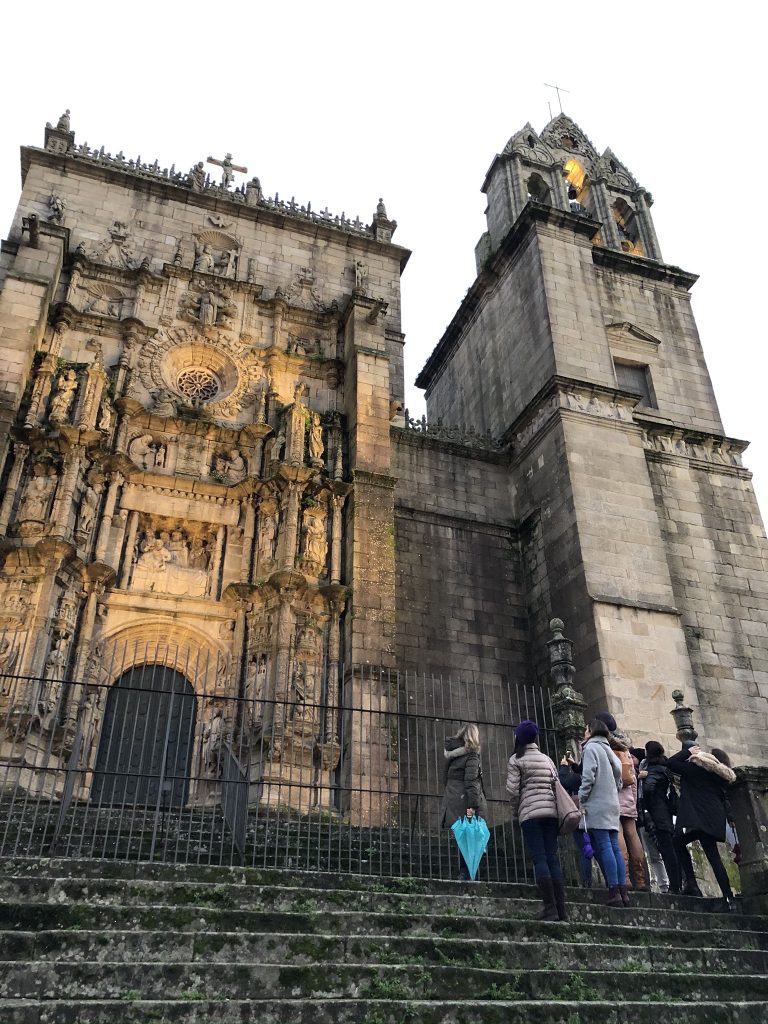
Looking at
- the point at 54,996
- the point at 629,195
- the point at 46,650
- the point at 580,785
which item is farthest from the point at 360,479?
the point at 629,195

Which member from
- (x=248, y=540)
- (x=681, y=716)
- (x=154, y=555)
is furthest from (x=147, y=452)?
(x=681, y=716)

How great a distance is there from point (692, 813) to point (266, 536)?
8319 millimetres

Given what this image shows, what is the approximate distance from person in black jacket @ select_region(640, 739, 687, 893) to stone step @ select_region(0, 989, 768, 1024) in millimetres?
2652

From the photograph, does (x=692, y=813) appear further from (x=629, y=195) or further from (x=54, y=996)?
(x=629, y=195)

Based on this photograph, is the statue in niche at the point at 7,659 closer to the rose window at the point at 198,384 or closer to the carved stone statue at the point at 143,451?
the carved stone statue at the point at 143,451

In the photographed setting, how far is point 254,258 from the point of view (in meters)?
18.3

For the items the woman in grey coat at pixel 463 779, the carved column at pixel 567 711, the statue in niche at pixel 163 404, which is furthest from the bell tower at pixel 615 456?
the statue in niche at pixel 163 404

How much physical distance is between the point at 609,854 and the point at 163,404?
11.1m

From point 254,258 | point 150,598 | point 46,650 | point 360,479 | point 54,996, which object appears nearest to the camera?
point 54,996

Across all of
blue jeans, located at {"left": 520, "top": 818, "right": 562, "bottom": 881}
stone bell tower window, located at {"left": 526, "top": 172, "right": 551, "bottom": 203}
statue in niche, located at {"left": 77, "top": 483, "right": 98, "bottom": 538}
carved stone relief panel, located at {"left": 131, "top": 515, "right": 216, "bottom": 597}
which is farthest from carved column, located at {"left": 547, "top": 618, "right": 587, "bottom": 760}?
stone bell tower window, located at {"left": 526, "top": 172, "right": 551, "bottom": 203}

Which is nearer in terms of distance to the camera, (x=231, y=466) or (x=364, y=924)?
(x=364, y=924)

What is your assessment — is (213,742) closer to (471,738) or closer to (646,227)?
(471,738)

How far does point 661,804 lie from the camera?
8695 mm

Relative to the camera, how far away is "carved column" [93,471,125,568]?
13.5 meters
